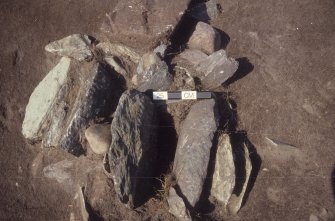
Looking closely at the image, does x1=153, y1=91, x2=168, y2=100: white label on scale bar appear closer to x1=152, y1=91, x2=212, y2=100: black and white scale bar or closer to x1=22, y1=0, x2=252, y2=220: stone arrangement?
x1=152, y1=91, x2=212, y2=100: black and white scale bar

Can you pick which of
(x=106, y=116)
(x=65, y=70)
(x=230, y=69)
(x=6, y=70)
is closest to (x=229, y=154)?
(x=230, y=69)

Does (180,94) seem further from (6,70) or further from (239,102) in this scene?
(6,70)

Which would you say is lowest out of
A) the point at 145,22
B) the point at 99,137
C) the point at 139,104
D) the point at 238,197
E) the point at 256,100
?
the point at 238,197

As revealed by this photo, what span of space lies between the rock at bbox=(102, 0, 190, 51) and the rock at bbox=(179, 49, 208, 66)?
0.37 m

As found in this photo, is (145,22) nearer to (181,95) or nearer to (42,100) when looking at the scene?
(181,95)

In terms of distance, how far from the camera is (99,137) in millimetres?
4102

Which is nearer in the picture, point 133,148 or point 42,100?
point 133,148

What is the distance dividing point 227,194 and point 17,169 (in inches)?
116

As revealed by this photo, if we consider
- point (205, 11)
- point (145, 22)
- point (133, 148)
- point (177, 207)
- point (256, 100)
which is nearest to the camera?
point (177, 207)

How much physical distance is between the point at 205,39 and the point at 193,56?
1.13 ft

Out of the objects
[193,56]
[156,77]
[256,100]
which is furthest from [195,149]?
[193,56]

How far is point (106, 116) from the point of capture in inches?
177

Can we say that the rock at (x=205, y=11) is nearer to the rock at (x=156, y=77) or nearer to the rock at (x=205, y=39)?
the rock at (x=205, y=39)

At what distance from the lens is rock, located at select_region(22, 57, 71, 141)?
460 centimetres
